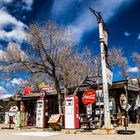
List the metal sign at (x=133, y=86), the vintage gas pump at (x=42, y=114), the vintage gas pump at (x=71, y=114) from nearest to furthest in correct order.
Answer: the vintage gas pump at (x=71, y=114)
the vintage gas pump at (x=42, y=114)
the metal sign at (x=133, y=86)

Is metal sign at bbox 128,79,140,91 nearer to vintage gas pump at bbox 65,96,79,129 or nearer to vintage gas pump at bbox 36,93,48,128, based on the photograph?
vintage gas pump at bbox 36,93,48,128

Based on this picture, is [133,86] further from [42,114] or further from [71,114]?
[71,114]

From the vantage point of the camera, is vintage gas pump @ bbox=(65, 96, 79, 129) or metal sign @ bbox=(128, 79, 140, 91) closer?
vintage gas pump @ bbox=(65, 96, 79, 129)

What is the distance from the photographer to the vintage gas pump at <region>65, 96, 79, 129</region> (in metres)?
15.9

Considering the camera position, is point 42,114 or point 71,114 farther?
point 42,114

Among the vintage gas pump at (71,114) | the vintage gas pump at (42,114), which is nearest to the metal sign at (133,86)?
the vintage gas pump at (42,114)

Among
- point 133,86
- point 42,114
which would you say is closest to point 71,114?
point 42,114

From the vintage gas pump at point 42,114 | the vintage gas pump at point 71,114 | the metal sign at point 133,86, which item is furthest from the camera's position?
the metal sign at point 133,86

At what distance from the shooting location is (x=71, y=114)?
16219mm

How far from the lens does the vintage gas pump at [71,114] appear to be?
15945 millimetres

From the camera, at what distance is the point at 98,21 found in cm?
1464

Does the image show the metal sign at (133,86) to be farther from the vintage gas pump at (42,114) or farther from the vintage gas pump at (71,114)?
the vintage gas pump at (71,114)

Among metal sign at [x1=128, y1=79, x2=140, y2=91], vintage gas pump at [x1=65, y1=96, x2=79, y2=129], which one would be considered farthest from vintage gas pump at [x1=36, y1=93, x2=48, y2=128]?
metal sign at [x1=128, y1=79, x2=140, y2=91]

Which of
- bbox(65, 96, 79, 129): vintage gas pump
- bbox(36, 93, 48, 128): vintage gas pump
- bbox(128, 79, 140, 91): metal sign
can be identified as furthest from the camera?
bbox(128, 79, 140, 91): metal sign
